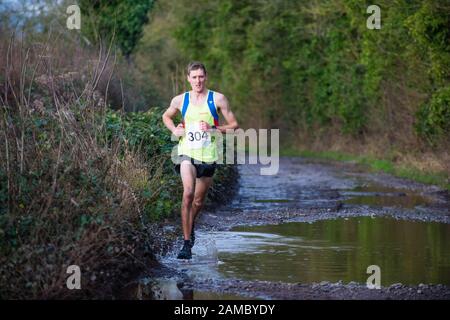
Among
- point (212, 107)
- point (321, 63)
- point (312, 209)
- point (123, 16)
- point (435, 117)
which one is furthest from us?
point (321, 63)

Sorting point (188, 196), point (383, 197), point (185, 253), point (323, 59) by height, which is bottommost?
point (383, 197)

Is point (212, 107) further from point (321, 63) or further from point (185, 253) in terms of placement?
point (321, 63)

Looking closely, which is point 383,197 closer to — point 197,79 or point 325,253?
point 325,253

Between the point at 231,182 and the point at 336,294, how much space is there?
11.0 metres

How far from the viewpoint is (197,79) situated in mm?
10602

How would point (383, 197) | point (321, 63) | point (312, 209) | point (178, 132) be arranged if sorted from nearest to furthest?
point (178, 132)
point (312, 209)
point (383, 197)
point (321, 63)

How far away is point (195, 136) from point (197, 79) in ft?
2.14

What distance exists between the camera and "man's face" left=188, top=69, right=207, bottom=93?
1061cm

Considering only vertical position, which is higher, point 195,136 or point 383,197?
point 195,136

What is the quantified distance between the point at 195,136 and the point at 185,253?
1.35 metres

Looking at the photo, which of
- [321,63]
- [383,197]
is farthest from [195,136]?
[321,63]

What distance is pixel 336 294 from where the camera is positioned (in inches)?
345

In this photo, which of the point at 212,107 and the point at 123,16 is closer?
the point at 212,107

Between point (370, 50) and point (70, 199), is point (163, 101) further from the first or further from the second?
point (70, 199)
